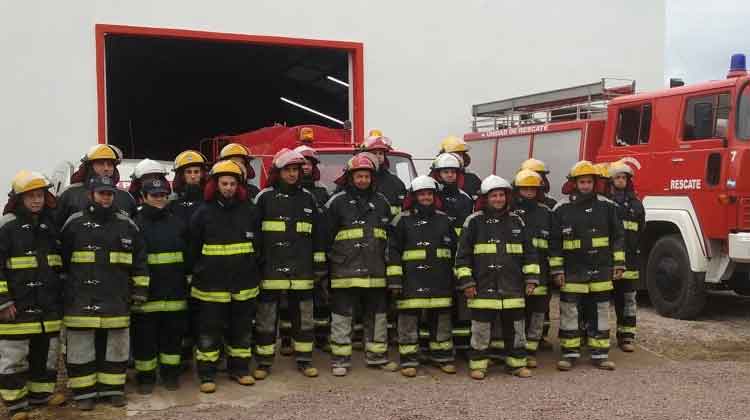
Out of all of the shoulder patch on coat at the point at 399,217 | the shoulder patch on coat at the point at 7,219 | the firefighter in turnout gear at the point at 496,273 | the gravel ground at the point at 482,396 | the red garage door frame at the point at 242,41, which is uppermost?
the red garage door frame at the point at 242,41

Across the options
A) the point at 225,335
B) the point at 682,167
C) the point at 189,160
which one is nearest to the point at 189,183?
the point at 189,160

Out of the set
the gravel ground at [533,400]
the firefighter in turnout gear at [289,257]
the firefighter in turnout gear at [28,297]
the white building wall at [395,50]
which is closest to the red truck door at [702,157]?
the gravel ground at [533,400]

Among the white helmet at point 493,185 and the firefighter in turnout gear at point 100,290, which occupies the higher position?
the white helmet at point 493,185

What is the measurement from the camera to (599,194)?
6.32 metres

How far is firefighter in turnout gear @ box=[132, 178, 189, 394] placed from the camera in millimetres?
5172

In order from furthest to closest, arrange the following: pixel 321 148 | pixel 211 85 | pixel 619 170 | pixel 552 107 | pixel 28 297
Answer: pixel 211 85, pixel 552 107, pixel 321 148, pixel 619 170, pixel 28 297

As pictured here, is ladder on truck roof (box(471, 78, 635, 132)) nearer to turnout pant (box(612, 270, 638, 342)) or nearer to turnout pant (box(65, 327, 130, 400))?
turnout pant (box(612, 270, 638, 342))

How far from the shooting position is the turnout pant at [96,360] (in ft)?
15.8

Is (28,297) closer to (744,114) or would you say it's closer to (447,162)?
(447,162)

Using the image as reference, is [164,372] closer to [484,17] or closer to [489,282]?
[489,282]

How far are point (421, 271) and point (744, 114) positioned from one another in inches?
150

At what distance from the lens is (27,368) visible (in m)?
4.76

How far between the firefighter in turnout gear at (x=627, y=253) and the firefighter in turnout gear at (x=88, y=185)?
4401mm

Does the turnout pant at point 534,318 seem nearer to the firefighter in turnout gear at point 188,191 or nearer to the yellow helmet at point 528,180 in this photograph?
the yellow helmet at point 528,180
